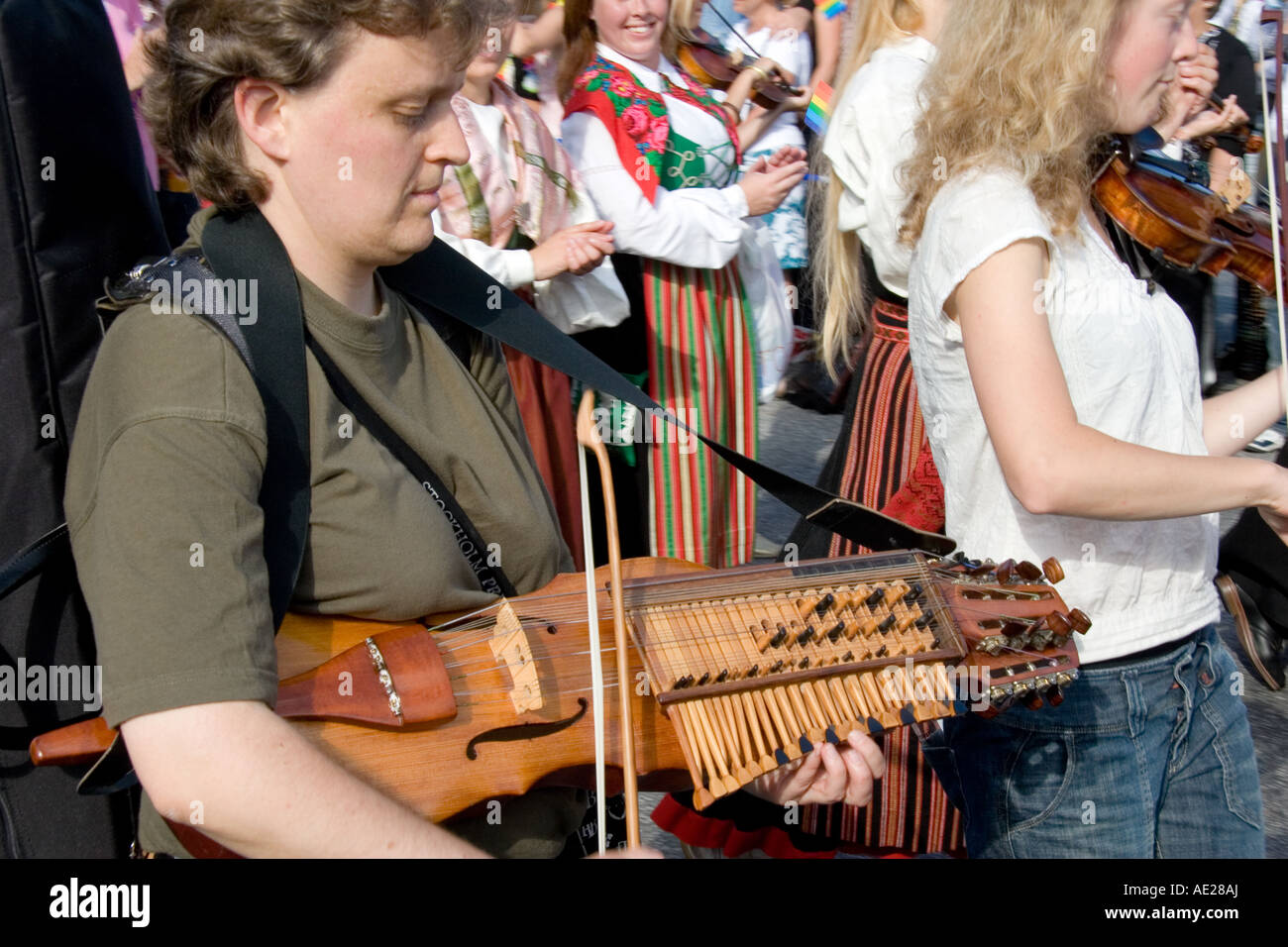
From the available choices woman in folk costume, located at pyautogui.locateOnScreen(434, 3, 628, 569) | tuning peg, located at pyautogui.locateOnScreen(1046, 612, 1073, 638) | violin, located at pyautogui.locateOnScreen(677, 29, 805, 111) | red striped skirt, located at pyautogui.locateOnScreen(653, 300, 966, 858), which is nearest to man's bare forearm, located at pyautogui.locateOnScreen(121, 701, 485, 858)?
tuning peg, located at pyautogui.locateOnScreen(1046, 612, 1073, 638)

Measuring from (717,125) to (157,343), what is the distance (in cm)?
255

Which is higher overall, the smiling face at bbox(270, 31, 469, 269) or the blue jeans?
the smiling face at bbox(270, 31, 469, 269)

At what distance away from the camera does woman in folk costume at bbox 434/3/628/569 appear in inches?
114

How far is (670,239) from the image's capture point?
3.29 m

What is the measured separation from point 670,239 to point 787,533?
1.41 meters

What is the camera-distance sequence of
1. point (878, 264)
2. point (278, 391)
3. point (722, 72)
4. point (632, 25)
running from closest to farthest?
point (278, 391), point (878, 264), point (632, 25), point (722, 72)

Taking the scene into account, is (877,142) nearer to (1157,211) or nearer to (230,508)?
(1157,211)

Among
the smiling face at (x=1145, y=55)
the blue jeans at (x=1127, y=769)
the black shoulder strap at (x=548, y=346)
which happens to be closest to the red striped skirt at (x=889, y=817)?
the blue jeans at (x=1127, y=769)

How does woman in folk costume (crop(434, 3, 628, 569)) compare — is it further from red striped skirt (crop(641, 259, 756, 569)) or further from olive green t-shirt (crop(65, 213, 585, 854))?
olive green t-shirt (crop(65, 213, 585, 854))

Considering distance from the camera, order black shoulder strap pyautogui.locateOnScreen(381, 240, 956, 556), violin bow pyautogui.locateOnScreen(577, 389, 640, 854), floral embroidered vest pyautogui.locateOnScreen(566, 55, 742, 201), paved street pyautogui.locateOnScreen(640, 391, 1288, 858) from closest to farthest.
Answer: violin bow pyautogui.locateOnScreen(577, 389, 640, 854) → black shoulder strap pyautogui.locateOnScreen(381, 240, 956, 556) → paved street pyautogui.locateOnScreen(640, 391, 1288, 858) → floral embroidered vest pyautogui.locateOnScreen(566, 55, 742, 201)

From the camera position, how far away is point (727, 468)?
368 cm

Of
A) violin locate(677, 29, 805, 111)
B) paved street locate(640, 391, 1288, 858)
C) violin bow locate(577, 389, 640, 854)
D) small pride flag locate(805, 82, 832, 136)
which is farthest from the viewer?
small pride flag locate(805, 82, 832, 136)

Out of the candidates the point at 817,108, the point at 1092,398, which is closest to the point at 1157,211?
the point at 1092,398
